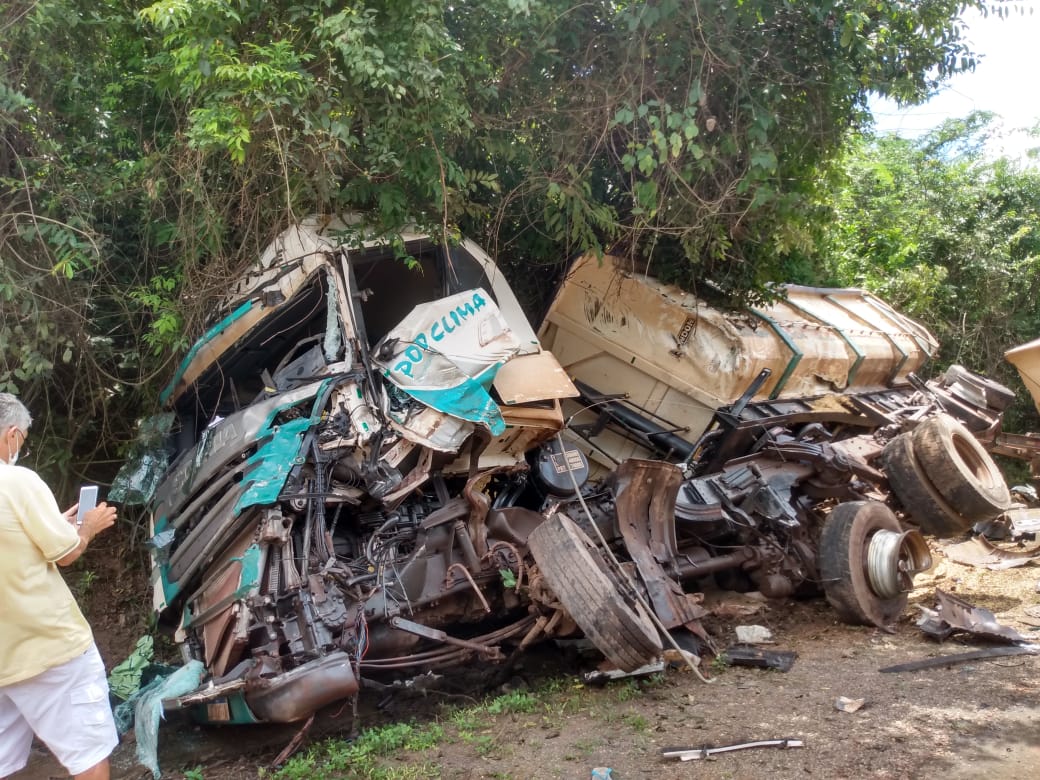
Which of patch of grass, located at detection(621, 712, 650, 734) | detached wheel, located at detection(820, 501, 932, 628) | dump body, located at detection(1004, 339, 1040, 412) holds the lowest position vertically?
patch of grass, located at detection(621, 712, 650, 734)

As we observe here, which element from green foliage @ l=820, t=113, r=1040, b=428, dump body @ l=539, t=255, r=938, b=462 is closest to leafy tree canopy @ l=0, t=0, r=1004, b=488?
dump body @ l=539, t=255, r=938, b=462

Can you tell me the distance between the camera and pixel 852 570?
17.1 feet

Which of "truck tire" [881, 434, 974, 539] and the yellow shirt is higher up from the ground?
the yellow shirt

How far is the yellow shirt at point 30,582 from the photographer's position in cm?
269

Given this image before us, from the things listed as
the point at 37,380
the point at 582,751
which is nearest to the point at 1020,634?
the point at 582,751

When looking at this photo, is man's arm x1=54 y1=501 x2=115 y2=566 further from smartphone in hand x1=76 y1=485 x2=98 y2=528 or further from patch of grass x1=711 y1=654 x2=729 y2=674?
patch of grass x1=711 y1=654 x2=729 y2=674

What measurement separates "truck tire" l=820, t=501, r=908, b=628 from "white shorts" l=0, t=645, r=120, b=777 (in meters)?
4.18

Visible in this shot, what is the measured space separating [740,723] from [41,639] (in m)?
2.81

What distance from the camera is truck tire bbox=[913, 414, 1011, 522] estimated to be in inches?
241

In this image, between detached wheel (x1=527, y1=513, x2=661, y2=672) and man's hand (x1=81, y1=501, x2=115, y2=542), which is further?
detached wheel (x1=527, y1=513, x2=661, y2=672)

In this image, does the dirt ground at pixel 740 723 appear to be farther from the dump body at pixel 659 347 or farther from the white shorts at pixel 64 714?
the dump body at pixel 659 347

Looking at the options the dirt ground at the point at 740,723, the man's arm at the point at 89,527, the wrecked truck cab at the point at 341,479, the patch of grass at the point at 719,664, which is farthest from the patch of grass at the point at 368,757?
the patch of grass at the point at 719,664

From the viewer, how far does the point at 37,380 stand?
17.3 feet

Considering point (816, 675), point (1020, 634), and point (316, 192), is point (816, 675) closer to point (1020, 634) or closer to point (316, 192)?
point (1020, 634)
